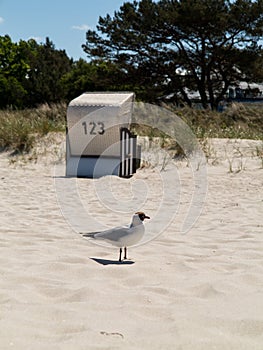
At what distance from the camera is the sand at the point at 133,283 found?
2.13 metres

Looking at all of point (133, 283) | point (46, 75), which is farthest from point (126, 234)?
point (46, 75)

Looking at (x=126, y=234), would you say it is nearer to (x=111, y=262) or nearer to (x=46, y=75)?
(x=111, y=262)

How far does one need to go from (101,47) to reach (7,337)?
24676 millimetres

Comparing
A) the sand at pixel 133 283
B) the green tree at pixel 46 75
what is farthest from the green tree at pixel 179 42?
the sand at pixel 133 283

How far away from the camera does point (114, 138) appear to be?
9023 millimetres

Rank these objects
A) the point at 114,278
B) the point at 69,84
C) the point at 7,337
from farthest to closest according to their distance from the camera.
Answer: the point at 69,84 → the point at 114,278 → the point at 7,337

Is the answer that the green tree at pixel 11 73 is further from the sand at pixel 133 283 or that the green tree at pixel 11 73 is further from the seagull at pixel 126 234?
the seagull at pixel 126 234

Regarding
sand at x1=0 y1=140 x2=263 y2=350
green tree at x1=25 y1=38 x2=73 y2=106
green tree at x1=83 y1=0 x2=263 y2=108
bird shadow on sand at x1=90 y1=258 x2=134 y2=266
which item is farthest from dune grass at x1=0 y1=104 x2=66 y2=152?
green tree at x1=25 y1=38 x2=73 y2=106

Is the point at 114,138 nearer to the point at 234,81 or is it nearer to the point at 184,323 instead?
the point at 184,323

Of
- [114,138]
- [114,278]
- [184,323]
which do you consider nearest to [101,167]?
[114,138]

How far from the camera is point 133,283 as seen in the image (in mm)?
2984

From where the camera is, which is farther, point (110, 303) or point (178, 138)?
point (178, 138)

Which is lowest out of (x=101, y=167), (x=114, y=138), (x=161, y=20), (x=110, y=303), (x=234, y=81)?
(x=110, y=303)

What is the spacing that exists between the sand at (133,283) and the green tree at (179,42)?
19.6 metres
